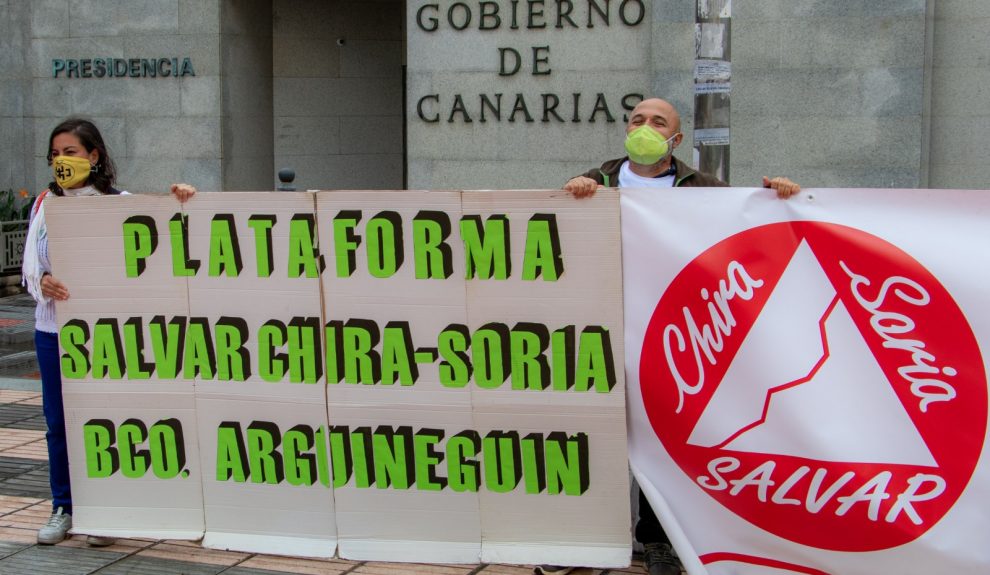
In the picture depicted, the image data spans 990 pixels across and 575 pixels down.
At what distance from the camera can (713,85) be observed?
6082 mm

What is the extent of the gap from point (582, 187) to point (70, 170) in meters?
2.14

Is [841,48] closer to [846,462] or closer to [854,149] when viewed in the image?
[854,149]

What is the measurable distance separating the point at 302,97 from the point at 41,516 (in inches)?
362

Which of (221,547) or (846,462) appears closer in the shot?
(846,462)

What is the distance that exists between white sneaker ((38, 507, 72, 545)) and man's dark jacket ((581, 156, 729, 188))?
2.64 metres

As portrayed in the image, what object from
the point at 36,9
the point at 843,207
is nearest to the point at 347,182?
the point at 36,9

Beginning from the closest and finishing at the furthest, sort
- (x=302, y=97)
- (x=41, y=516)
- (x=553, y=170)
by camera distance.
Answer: (x=41, y=516)
(x=553, y=170)
(x=302, y=97)

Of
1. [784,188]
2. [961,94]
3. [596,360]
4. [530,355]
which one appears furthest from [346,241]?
[961,94]

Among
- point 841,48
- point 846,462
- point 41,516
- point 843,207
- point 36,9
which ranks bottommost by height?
point 41,516

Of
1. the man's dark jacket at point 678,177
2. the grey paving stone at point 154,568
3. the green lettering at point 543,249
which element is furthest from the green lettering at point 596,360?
the grey paving stone at point 154,568

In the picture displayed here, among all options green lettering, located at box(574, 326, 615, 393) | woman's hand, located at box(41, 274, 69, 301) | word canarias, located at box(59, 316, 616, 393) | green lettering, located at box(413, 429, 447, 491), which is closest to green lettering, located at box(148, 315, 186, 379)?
word canarias, located at box(59, 316, 616, 393)

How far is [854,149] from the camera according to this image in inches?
400

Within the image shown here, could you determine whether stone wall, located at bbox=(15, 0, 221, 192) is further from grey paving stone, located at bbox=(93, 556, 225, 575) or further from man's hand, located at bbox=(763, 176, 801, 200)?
man's hand, located at bbox=(763, 176, 801, 200)

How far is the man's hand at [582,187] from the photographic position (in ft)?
14.6
